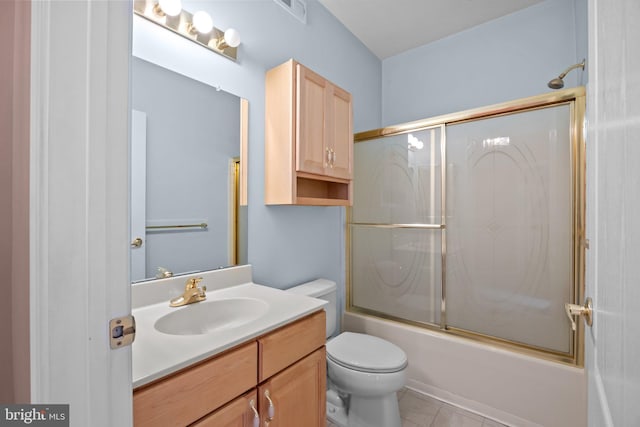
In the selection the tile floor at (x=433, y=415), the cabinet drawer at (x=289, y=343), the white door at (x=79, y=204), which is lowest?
the tile floor at (x=433, y=415)

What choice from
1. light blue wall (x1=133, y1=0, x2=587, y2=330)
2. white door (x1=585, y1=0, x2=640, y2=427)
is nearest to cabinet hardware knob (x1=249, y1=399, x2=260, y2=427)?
light blue wall (x1=133, y1=0, x2=587, y2=330)

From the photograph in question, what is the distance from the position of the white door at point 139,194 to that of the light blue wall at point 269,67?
29 centimetres

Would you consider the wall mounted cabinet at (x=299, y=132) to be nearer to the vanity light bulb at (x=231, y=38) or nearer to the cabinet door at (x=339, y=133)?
the cabinet door at (x=339, y=133)

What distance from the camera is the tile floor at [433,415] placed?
1669 mm

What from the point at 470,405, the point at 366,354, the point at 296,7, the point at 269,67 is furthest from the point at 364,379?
the point at 296,7

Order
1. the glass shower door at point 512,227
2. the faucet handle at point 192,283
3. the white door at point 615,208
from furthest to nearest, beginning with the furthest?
the glass shower door at point 512,227 < the faucet handle at point 192,283 < the white door at point 615,208

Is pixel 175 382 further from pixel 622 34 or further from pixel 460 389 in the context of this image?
pixel 460 389

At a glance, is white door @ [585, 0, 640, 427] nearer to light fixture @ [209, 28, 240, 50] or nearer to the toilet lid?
the toilet lid

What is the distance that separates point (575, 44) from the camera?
→ 188 centimetres

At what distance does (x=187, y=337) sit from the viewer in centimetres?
86

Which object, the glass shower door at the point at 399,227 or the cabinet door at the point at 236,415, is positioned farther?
the glass shower door at the point at 399,227

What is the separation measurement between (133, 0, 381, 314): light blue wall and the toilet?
29 cm

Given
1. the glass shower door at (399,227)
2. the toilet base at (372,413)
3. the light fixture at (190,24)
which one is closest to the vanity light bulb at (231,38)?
the light fixture at (190,24)

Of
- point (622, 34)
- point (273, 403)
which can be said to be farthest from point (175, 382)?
point (622, 34)
